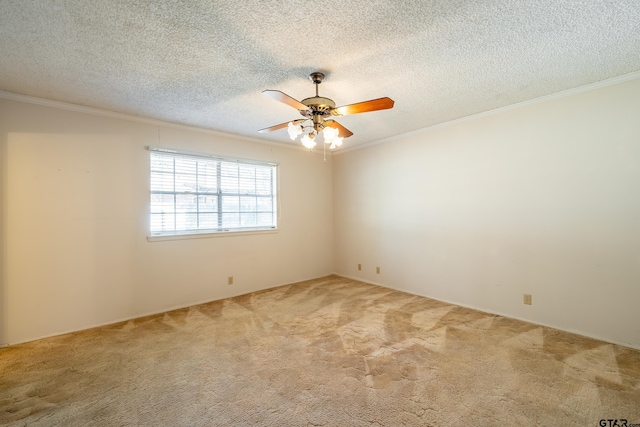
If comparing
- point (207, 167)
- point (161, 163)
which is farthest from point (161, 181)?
point (207, 167)

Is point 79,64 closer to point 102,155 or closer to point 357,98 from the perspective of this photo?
point 102,155

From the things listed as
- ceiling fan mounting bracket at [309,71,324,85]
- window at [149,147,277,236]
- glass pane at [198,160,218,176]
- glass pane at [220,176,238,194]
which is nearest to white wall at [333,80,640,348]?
window at [149,147,277,236]

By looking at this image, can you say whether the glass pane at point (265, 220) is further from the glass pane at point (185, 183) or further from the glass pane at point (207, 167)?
the glass pane at point (185, 183)

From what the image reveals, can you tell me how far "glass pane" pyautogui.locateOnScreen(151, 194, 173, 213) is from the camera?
3.54m

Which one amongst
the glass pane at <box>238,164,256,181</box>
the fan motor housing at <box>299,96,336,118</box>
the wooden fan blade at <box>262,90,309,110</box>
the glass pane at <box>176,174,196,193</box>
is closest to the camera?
the wooden fan blade at <box>262,90,309,110</box>

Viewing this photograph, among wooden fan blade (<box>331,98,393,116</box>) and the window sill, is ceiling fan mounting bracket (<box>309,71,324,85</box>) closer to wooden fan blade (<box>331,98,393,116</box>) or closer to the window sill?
wooden fan blade (<box>331,98,393,116</box>)

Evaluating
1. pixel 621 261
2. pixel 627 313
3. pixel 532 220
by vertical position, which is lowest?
pixel 627 313

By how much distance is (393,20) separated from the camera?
1733 millimetres

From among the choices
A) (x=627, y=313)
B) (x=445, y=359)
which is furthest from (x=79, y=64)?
(x=627, y=313)

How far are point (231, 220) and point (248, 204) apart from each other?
1.25ft

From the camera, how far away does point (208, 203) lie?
400 centimetres

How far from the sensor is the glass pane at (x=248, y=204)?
436 cm

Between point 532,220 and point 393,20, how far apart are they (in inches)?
106

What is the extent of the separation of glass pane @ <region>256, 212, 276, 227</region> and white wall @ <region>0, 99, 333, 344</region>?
1.48 ft
